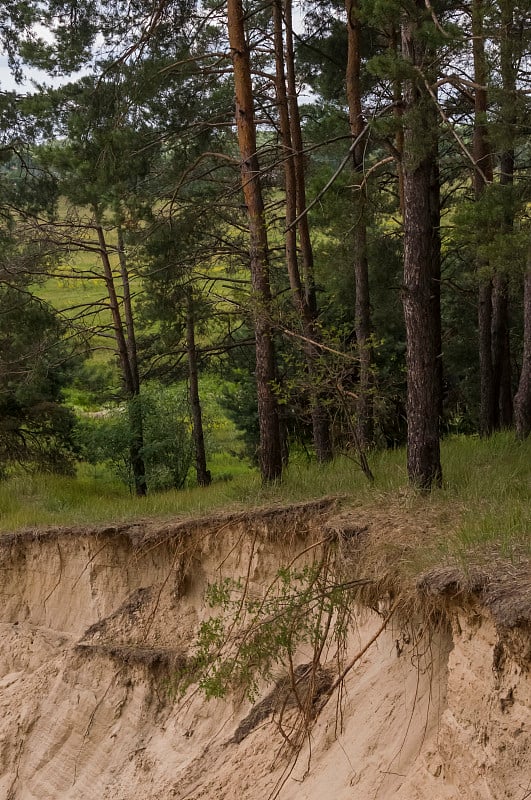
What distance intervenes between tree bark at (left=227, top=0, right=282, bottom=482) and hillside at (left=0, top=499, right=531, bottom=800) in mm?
2448

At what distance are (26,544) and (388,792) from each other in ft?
25.6

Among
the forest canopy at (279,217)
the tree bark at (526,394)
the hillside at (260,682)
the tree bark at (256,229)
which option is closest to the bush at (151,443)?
the forest canopy at (279,217)

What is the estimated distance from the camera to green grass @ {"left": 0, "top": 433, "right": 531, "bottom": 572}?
24.1ft

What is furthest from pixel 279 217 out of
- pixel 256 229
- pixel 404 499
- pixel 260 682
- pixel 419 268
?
pixel 260 682

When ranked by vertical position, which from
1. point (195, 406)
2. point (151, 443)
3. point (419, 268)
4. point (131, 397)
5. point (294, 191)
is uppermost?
point (294, 191)

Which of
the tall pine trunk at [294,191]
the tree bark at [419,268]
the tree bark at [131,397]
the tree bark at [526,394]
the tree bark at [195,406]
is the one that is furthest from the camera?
the tree bark at [195,406]

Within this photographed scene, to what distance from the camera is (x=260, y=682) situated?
8.97 m

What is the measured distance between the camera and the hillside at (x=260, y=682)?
6.01 m

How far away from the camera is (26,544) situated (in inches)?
499

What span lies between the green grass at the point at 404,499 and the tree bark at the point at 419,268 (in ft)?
1.59

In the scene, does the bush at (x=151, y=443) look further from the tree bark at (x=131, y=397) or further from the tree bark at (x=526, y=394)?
the tree bark at (x=526, y=394)

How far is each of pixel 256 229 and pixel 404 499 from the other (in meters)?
4.89

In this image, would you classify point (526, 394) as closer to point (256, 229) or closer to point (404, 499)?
point (256, 229)

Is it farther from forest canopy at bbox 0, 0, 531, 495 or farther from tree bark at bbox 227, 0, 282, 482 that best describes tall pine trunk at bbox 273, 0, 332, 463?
tree bark at bbox 227, 0, 282, 482
